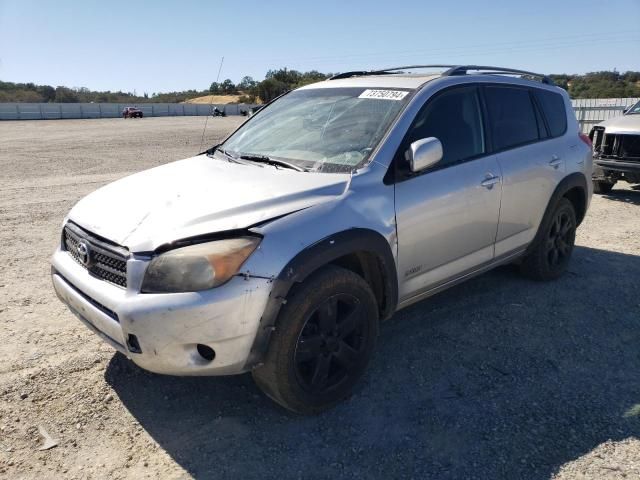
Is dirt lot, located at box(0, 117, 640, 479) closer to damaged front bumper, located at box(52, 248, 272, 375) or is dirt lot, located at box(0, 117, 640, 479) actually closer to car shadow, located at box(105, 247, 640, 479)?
car shadow, located at box(105, 247, 640, 479)

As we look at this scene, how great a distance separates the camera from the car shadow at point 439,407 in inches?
103

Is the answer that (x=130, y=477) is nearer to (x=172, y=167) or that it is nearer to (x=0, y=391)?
(x=0, y=391)

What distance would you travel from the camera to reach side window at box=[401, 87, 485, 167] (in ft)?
11.5

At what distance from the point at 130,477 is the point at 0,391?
126 centimetres

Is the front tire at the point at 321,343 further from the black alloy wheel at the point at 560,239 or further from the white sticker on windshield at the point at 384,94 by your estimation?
the black alloy wheel at the point at 560,239

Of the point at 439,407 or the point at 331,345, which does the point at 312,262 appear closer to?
the point at 331,345

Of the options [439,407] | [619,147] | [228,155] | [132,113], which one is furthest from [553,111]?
[132,113]

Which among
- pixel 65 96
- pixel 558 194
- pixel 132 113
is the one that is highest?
pixel 65 96

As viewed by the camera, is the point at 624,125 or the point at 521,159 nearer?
the point at 521,159

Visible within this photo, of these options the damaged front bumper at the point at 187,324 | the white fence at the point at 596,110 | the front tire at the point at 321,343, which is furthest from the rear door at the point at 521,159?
the white fence at the point at 596,110

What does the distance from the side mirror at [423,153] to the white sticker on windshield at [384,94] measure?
47 centimetres

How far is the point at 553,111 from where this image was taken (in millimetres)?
4820

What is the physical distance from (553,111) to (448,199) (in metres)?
2.07

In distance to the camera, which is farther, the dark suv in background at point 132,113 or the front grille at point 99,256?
the dark suv in background at point 132,113
